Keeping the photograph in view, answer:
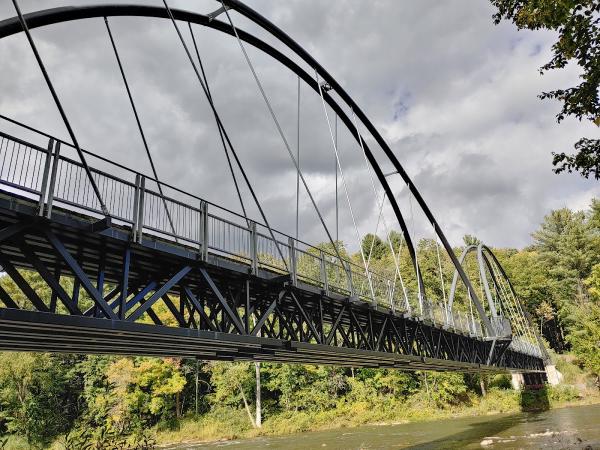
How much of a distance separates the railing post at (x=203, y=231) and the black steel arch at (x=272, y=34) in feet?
16.5

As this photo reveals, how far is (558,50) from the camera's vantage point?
9.81 metres

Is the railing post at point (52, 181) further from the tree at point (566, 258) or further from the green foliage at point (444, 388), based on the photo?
the tree at point (566, 258)

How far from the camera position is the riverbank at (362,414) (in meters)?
40.0

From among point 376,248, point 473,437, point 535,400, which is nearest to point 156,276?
point 473,437

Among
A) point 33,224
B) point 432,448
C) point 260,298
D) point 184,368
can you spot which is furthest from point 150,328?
point 184,368

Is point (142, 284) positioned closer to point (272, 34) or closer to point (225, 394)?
point (272, 34)

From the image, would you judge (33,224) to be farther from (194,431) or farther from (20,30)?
(194,431)

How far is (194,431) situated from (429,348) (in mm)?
27143

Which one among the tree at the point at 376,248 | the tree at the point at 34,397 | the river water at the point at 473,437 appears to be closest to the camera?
the river water at the point at 473,437

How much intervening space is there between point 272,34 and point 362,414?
118 ft

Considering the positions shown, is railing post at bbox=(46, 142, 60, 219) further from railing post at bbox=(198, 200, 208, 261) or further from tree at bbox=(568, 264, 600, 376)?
tree at bbox=(568, 264, 600, 376)

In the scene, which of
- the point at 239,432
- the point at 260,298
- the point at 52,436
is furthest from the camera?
the point at 52,436

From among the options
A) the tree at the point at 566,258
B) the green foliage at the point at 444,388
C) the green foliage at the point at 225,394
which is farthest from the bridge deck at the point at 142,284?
the tree at the point at 566,258

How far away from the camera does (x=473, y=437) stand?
27.4 metres
